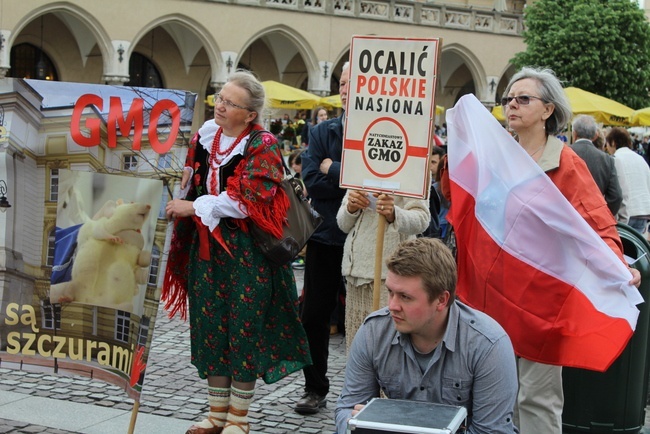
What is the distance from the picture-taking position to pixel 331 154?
5.54 metres

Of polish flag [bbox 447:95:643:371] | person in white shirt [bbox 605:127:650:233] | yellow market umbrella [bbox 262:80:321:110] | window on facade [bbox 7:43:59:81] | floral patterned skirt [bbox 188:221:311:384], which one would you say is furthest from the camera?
window on facade [bbox 7:43:59:81]

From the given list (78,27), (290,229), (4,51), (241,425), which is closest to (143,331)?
(241,425)

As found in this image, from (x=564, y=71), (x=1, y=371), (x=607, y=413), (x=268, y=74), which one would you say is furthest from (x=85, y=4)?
(x=607, y=413)

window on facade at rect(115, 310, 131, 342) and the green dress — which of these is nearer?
window on facade at rect(115, 310, 131, 342)

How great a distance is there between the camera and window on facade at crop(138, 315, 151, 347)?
445cm

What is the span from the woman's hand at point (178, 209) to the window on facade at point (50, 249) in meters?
0.54

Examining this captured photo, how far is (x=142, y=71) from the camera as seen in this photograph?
112 feet

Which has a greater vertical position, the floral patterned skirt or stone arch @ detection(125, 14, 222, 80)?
Result: stone arch @ detection(125, 14, 222, 80)

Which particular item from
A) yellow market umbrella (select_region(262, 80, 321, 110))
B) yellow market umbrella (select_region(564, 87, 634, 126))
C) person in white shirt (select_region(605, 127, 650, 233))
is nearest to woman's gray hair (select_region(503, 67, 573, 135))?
person in white shirt (select_region(605, 127, 650, 233))

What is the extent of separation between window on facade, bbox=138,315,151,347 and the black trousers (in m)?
1.30

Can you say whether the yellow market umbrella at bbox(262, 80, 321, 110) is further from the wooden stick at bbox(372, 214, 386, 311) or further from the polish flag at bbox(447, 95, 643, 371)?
the polish flag at bbox(447, 95, 643, 371)

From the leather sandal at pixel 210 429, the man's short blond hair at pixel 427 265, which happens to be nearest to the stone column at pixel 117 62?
the leather sandal at pixel 210 429

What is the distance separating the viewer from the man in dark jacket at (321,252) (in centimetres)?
552

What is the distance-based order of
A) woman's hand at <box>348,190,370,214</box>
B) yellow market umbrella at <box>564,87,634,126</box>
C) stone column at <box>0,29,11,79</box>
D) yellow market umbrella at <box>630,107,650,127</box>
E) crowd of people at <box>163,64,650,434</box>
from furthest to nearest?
stone column at <box>0,29,11,79</box>
yellow market umbrella at <box>630,107,650,127</box>
yellow market umbrella at <box>564,87,634,126</box>
woman's hand at <box>348,190,370,214</box>
crowd of people at <box>163,64,650,434</box>
